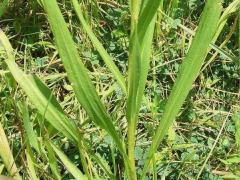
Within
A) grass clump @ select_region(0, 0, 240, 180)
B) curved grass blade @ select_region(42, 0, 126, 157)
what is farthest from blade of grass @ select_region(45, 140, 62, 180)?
curved grass blade @ select_region(42, 0, 126, 157)

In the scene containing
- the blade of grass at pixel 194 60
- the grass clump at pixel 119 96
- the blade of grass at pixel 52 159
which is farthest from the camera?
the blade of grass at pixel 52 159

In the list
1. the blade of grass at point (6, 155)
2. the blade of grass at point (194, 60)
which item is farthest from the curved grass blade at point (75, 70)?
the blade of grass at point (6, 155)

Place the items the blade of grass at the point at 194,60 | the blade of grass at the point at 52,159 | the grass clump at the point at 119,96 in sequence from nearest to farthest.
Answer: the blade of grass at the point at 194,60
the grass clump at the point at 119,96
the blade of grass at the point at 52,159

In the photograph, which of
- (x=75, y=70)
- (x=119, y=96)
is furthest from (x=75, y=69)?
(x=119, y=96)

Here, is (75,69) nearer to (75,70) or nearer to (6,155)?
(75,70)

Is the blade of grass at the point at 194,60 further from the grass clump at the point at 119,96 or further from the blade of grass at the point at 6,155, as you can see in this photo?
the blade of grass at the point at 6,155

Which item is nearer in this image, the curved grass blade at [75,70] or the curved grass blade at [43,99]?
the curved grass blade at [75,70]
